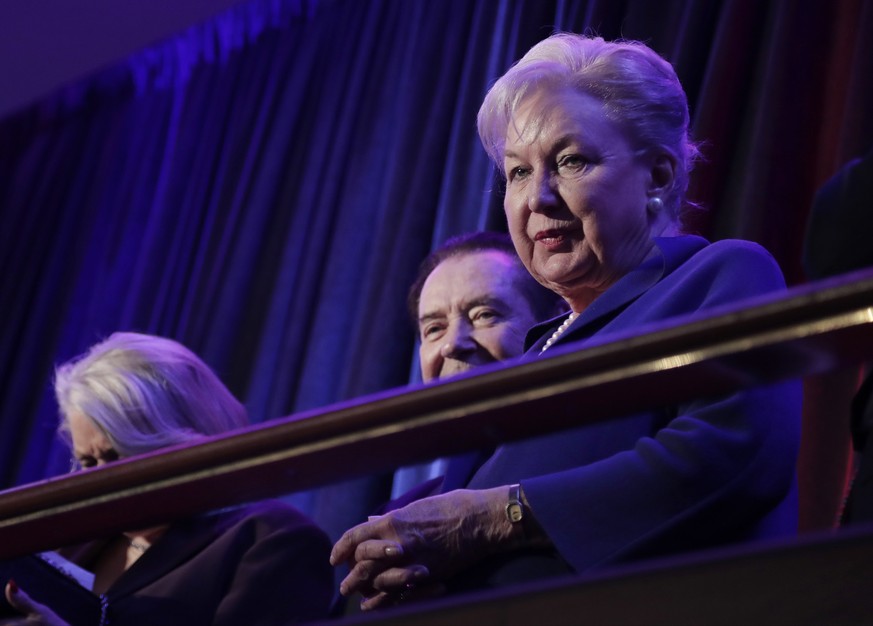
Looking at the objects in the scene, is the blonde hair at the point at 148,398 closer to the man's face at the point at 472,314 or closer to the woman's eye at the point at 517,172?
the man's face at the point at 472,314

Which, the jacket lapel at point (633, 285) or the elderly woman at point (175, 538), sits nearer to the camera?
the jacket lapel at point (633, 285)

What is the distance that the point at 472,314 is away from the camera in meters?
2.31

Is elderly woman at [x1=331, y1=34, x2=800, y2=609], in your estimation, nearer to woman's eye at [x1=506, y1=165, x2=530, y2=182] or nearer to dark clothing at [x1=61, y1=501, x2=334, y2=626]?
woman's eye at [x1=506, y1=165, x2=530, y2=182]

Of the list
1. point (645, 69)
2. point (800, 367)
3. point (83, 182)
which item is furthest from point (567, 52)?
point (83, 182)

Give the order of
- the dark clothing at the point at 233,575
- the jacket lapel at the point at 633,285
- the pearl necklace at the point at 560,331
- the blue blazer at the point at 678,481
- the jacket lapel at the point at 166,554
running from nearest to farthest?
the blue blazer at the point at 678,481
the jacket lapel at the point at 633,285
the pearl necklace at the point at 560,331
the dark clothing at the point at 233,575
the jacket lapel at the point at 166,554

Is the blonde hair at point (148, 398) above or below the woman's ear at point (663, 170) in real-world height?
below

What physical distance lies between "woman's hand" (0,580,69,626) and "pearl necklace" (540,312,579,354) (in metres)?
0.77

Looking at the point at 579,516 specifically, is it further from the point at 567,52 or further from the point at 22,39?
the point at 22,39

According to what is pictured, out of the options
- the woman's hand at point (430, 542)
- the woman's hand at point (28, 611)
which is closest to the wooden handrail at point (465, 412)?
the woman's hand at point (430, 542)

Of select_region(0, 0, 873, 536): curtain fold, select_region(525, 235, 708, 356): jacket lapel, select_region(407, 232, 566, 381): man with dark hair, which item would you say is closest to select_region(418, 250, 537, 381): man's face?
select_region(407, 232, 566, 381): man with dark hair

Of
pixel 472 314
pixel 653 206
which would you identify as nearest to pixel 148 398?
pixel 472 314

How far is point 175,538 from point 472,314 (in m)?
0.67

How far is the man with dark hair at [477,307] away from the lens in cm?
226

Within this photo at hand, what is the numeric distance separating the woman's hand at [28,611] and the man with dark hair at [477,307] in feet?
2.66
